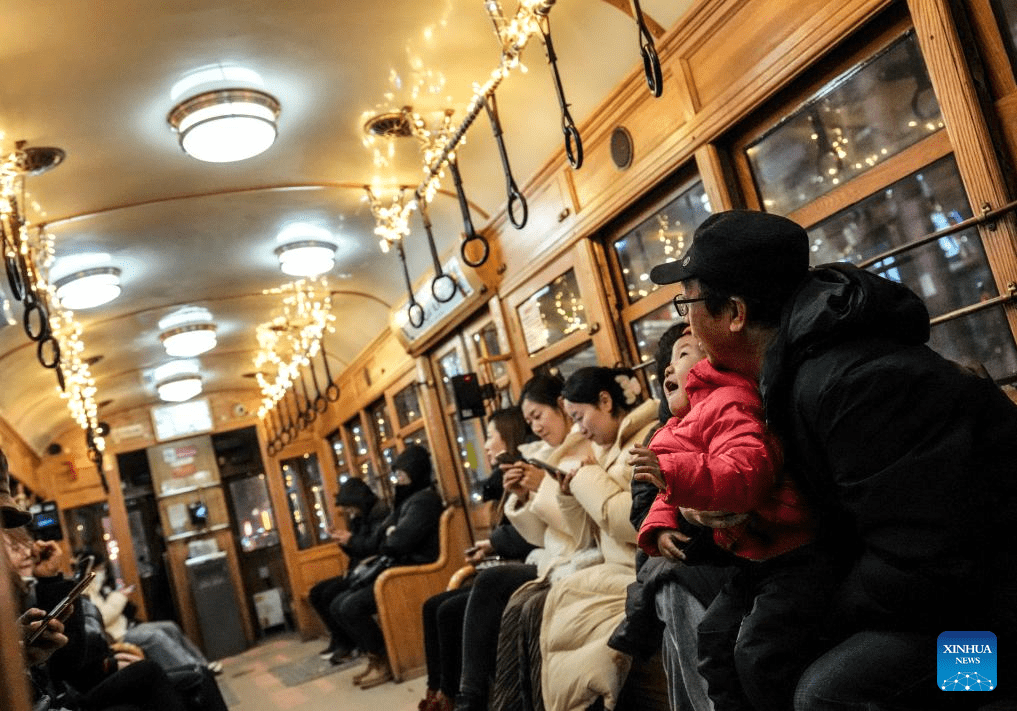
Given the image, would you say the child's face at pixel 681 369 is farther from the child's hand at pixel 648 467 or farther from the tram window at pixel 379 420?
the tram window at pixel 379 420

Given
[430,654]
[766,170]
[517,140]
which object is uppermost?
[517,140]

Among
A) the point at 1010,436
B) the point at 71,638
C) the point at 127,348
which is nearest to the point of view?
the point at 1010,436

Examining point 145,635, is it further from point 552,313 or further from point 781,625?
point 781,625

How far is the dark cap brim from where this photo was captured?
181 cm

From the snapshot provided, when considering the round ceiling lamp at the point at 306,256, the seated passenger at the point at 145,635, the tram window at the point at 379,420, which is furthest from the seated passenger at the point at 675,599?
the tram window at the point at 379,420

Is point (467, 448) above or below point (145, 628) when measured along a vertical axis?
above

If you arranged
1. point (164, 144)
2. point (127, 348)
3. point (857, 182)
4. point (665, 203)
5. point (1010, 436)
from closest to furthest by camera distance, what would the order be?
point (1010, 436) → point (857, 182) → point (665, 203) → point (164, 144) → point (127, 348)

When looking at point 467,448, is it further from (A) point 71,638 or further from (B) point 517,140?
(A) point 71,638

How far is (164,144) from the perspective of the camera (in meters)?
4.85

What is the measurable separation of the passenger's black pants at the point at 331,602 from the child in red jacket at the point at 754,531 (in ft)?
20.2

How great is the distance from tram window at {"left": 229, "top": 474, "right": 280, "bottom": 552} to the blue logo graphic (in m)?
12.5

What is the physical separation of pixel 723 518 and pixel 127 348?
333 inches

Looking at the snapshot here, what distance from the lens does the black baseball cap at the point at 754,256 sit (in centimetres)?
168

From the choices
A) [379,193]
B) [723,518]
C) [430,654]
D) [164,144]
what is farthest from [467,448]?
[723,518]
